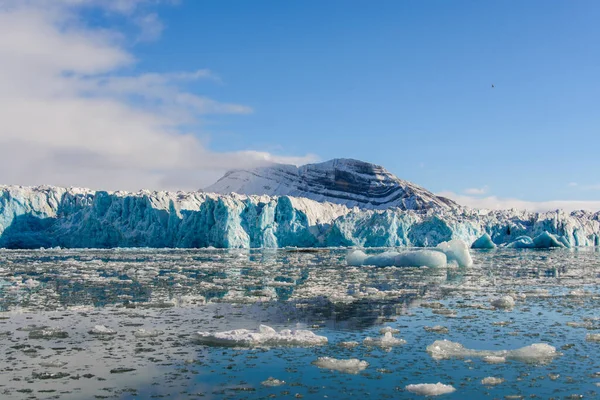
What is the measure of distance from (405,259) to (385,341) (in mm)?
16513

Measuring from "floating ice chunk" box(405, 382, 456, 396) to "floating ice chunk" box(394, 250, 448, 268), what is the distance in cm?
1747

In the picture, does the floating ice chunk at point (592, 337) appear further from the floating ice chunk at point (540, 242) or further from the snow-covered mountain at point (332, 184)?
the snow-covered mountain at point (332, 184)

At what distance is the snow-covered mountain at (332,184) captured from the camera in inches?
5226

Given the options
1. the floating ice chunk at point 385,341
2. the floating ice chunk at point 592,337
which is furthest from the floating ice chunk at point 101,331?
the floating ice chunk at point 592,337

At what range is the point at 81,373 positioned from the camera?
19.3 ft

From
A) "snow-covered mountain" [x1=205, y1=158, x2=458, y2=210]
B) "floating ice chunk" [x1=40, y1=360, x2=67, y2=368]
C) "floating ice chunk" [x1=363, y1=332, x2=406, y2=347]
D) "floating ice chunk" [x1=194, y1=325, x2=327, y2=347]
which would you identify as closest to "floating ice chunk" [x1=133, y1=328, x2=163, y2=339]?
"floating ice chunk" [x1=194, y1=325, x2=327, y2=347]

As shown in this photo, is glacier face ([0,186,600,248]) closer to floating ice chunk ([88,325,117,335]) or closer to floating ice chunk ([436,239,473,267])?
floating ice chunk ([436,239,473,267])

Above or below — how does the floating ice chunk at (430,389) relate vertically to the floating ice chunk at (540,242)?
below

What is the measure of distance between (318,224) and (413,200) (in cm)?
6238

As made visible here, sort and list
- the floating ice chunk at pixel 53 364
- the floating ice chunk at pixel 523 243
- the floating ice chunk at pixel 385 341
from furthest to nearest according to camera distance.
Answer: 1. the floating ice chunk at pixel 523 243
2. the floating ice chunk at pixel 385 341
3. the floating ice chunk at pixel 53 364

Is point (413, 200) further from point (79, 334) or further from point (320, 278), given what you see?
point (79, 334)

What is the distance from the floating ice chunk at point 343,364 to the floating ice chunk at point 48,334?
398 centimetres

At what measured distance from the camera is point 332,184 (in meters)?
140

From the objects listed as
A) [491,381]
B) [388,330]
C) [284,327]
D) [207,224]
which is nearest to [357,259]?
[284,327]
